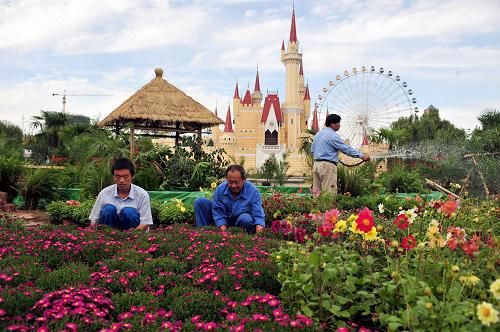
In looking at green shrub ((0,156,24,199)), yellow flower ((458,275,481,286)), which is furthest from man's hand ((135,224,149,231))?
green shrub ((0,156,24,199))

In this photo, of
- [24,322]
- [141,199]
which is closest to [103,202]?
[141,199]

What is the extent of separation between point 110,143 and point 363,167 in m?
5.52

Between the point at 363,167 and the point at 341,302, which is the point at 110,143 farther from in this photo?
the point at 341,302

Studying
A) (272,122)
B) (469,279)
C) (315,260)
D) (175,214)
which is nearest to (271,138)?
(272,122)

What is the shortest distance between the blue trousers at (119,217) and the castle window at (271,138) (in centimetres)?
4525

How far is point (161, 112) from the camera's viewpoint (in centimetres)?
1283

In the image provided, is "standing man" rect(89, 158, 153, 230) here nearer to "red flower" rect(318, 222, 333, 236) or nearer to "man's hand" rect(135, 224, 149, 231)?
"man's hand" rect(135, 224, 149, 231)

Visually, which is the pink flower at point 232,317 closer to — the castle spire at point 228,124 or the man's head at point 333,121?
the man's head at point 333,121

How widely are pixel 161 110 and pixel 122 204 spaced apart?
8.09 metres

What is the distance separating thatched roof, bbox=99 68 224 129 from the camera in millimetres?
12641

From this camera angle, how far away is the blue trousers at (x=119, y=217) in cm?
491

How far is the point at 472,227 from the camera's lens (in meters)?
4.25

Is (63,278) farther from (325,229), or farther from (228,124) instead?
(228,124)

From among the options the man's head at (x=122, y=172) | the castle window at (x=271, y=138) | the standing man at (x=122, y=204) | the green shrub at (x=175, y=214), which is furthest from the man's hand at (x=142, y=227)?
the castle window at (x=271, y=138)
